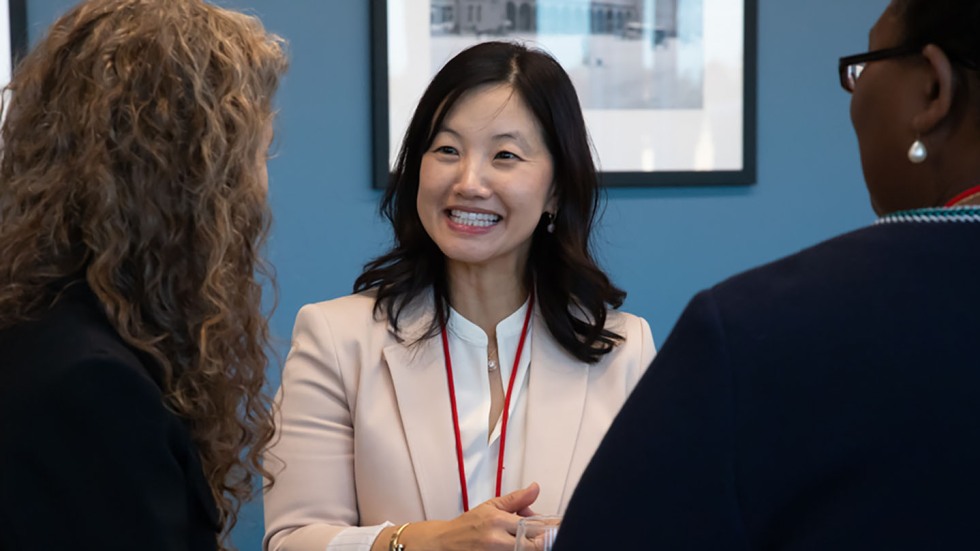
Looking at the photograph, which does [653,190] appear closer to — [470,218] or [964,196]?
[470,218]

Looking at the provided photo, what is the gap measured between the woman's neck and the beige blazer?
0.07 meters

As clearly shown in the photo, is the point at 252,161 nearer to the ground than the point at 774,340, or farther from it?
farther from it

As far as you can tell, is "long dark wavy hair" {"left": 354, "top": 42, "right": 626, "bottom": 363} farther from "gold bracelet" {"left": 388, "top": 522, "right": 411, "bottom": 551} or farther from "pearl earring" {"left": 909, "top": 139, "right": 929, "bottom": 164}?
"pearl earring" {"left": 909, "top": 139, "right": 929, "bottom": 164}

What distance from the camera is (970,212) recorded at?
0.81 m

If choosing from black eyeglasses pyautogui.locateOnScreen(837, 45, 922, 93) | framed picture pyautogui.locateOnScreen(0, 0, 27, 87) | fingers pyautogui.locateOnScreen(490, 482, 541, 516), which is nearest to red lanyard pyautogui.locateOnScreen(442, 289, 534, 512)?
fingers pyautogui.locateOnScreen(490, 482, 541, 516)

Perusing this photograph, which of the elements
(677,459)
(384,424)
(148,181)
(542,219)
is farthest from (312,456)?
(677,459)

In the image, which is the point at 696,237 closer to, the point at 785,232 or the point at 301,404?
the point at 785,232

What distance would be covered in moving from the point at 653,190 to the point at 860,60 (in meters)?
2.34

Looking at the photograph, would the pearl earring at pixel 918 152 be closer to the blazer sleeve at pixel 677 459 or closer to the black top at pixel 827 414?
the black top at pixel 827 414

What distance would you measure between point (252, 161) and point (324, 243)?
1697 millimetres

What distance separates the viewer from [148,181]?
1.17 meters

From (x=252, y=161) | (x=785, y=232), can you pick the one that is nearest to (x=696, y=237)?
(x=785, y=232)

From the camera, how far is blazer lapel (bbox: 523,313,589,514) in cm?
193

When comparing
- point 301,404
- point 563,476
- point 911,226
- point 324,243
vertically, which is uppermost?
point 911,226
